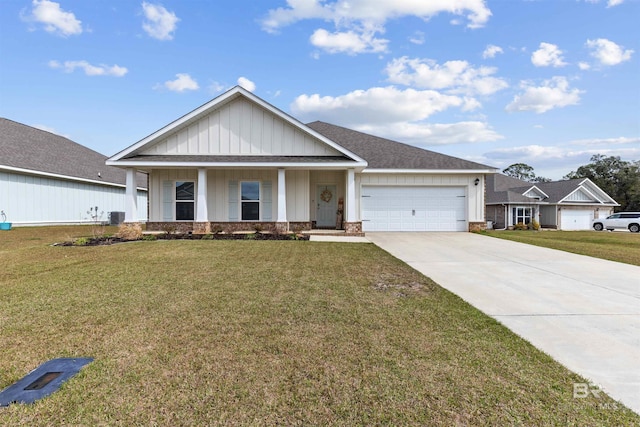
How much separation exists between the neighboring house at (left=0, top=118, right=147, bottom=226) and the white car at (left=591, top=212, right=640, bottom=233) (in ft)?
130

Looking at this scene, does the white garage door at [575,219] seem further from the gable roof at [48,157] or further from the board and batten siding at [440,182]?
the gable roof at [48,157]

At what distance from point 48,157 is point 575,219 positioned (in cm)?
4279

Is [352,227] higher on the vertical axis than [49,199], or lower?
lower

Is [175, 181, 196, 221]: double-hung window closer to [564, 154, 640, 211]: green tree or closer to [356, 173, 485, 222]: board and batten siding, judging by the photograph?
[356, 173, 485, 222]: board and batten siding

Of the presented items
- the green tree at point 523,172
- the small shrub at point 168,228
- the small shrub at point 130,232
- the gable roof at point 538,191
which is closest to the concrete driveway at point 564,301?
the small shrub at point 168,228

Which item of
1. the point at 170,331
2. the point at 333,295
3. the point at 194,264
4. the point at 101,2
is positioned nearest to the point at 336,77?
the point at 101,2

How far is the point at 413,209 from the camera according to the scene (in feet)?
56.1

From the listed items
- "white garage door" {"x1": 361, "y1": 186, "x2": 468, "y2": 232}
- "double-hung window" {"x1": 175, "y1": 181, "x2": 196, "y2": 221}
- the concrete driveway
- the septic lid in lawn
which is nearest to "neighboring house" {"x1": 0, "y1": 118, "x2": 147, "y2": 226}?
"double-hung window" {"x1": 175, "y1": 181, "x2": 196, "y2": 221}

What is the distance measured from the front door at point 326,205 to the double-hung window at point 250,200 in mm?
3318

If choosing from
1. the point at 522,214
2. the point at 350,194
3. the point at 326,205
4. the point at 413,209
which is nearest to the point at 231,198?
the point at 326,205

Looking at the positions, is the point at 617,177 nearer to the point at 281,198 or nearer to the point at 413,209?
the point at 413,209

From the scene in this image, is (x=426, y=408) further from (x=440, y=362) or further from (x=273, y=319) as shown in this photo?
(x=273, y=319)

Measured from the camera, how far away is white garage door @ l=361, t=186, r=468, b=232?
55.9ft

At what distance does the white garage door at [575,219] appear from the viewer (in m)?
31.5
